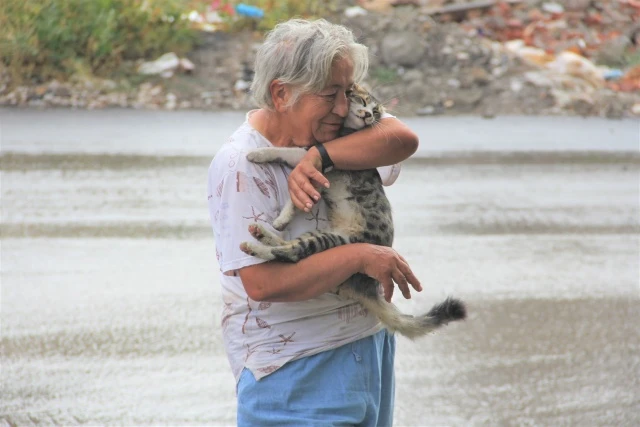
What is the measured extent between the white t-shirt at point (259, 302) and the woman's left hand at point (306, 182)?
8cm

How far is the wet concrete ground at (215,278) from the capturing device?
4.78 m

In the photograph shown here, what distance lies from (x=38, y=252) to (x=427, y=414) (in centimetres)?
343

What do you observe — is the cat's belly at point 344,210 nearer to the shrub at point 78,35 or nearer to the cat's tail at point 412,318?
the cat's tail at point 412,318

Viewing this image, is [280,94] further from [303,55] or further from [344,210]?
[344,210]

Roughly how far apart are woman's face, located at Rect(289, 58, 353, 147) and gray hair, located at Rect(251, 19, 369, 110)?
0.02 m

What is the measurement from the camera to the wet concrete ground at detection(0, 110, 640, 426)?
4.78 m

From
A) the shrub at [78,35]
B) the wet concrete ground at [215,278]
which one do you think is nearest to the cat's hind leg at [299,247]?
the wet concrete ground at [215,278]

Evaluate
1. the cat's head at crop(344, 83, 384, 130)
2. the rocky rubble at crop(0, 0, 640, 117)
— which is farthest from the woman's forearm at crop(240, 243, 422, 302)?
the rocky rubble at crop(0, 0, 640, 117)

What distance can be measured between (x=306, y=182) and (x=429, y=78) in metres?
10.2

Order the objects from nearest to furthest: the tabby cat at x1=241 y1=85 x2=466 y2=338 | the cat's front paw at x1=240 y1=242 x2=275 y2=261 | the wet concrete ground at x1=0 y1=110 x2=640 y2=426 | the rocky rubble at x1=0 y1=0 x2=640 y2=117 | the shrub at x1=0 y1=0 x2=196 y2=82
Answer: the cat's front paw at x1=240 y1=242 x2=275 y2=261
the tabby cat at x1=241 y1=85 x2=466 y2=338
the wet concrete ground at x1=0 y1=110 x2=640 y2=426
the shrub at x1=0 y1=0 x2=196 y2=82
the rocky rubble at x1=0 y1=0 x2=640 y2=117

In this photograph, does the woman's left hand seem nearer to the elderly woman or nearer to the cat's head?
the elderly woman

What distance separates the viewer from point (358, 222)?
9.41 ft

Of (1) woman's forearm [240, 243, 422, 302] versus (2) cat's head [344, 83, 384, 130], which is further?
(2) cat's head [344, 83, 384, 130]

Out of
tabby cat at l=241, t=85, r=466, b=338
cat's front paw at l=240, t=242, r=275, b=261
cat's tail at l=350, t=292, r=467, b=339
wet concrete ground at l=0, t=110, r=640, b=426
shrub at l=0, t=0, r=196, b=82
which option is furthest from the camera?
shrub at l=0, t=0, r=196, b=82
